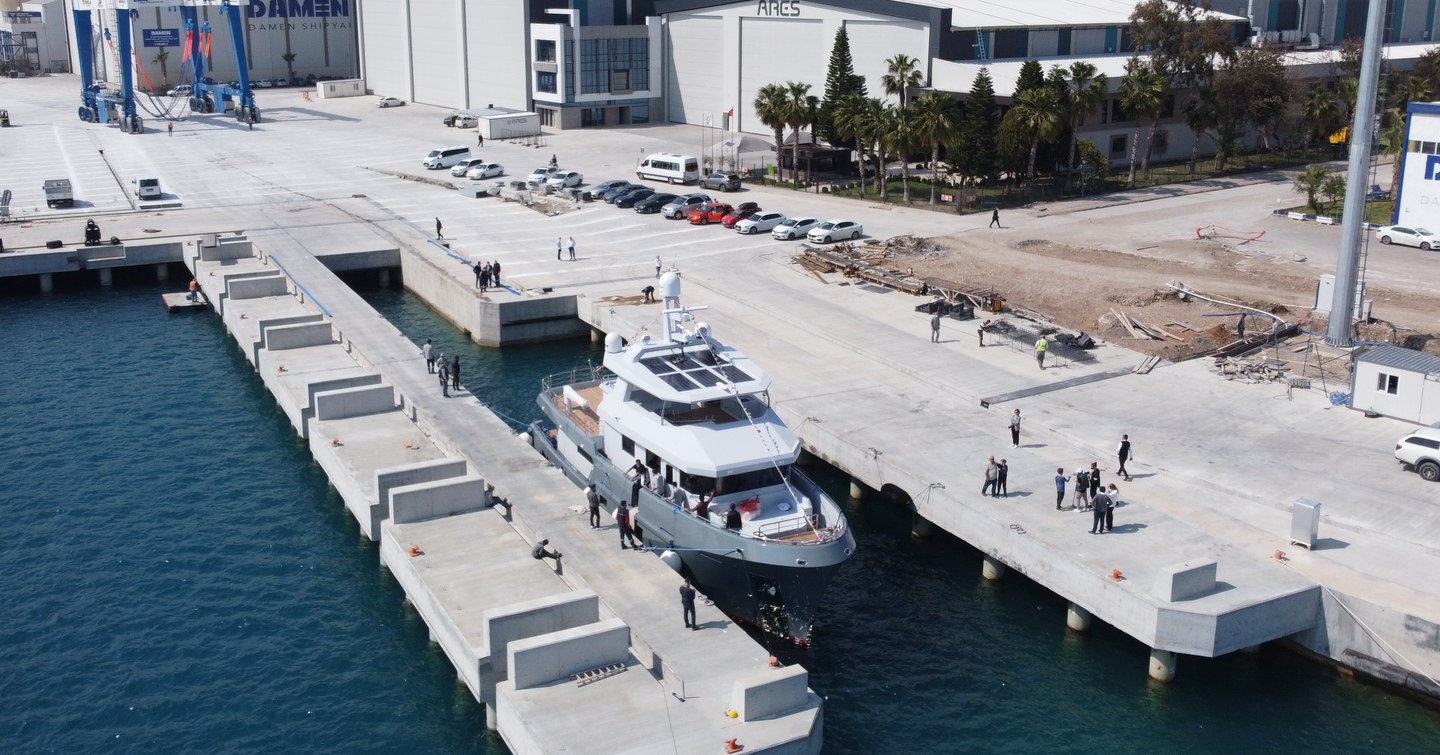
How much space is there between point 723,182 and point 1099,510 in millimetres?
60163

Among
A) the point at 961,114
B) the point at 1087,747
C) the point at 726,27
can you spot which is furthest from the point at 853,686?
the point at 726,27

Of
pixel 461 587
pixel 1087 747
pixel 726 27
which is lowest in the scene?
pixel 1087 747

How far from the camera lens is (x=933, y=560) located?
4069 centimetres

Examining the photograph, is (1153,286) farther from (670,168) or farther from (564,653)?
(564,653)

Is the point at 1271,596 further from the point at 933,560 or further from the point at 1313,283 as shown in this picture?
the point at 1313,283

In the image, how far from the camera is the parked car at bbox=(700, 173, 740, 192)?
305 ft

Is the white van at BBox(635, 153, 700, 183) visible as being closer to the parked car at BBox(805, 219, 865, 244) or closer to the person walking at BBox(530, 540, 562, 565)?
the parked car at BBox(805, 219, 865, 244)

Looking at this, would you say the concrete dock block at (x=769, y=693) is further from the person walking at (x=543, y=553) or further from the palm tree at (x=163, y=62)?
the palm tree at (x=163, y=62)

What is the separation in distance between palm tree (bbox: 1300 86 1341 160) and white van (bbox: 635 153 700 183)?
4492 cm

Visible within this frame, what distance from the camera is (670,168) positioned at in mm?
96812

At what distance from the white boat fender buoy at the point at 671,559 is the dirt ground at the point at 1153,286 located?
27.3 meters

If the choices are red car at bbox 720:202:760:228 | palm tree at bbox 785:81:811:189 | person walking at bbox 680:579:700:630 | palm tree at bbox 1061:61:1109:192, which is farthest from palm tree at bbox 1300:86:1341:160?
person walking at bbox 680:579:700:630

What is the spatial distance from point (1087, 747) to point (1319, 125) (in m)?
82.4

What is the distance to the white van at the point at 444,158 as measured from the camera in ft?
343
